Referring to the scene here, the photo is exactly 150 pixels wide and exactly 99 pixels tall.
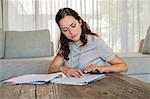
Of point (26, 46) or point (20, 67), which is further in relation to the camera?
point (26, 46)

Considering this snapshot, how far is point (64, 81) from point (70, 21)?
0.47m

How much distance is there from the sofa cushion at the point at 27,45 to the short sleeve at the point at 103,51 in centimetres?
195

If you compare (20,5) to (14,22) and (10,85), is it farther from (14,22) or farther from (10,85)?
(10,85)

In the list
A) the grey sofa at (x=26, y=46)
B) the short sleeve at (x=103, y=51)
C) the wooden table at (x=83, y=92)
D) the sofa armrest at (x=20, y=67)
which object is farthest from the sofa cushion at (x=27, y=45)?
the wooden table at (x=83, y=92)

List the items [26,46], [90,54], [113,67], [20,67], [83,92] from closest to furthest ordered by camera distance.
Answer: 1. [83,92]
2. [113,67]
3. [90,54]
4. [20,67]
5. [26,46]

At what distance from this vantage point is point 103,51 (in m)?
1.70

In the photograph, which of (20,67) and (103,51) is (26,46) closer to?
(20,67)

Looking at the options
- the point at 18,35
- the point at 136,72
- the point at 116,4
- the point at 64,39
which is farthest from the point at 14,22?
the point at 64,39

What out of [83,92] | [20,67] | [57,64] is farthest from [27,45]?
[83,92]

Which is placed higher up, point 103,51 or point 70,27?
point 70,27

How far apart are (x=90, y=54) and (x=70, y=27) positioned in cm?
23

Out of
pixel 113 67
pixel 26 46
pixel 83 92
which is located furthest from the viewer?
pixel 26 46

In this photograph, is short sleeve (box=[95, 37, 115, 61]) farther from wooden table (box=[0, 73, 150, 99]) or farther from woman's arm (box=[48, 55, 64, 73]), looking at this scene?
wooden table (box=[0, 73, 150, 99])

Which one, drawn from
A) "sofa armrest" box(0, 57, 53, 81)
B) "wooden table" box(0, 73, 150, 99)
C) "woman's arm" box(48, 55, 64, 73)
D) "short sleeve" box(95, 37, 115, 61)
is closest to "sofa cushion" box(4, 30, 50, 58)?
"sofa armrest" box(0, 57, 53, 81)
